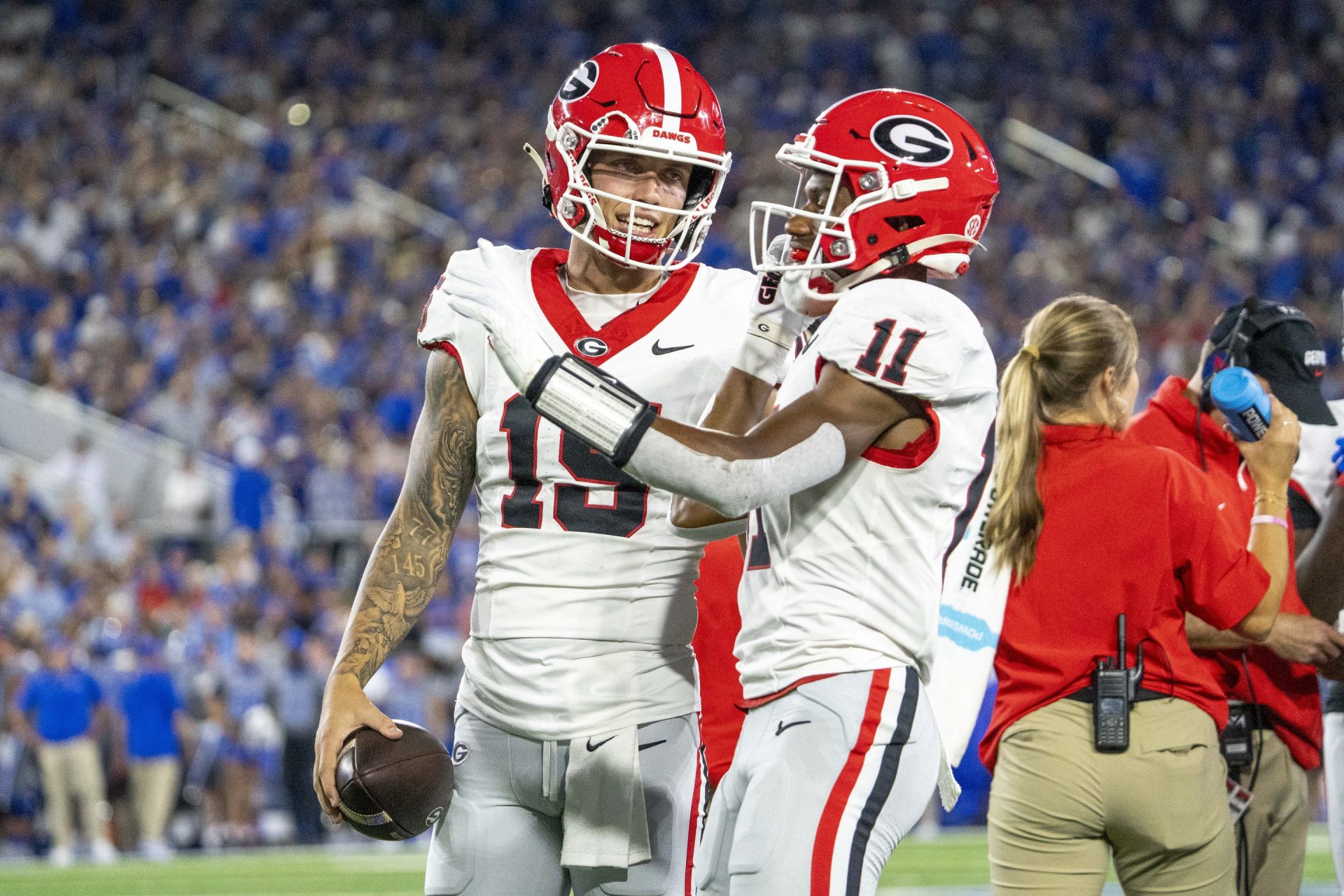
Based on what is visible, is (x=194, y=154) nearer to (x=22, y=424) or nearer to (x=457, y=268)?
(x=22, y=424)

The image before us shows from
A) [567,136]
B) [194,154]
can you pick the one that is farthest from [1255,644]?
[194,154]

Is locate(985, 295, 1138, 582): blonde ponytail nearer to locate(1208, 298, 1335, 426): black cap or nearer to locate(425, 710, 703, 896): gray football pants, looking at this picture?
locate(1208, 298, 1335, 426): black cap

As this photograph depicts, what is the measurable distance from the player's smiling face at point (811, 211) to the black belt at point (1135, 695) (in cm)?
117

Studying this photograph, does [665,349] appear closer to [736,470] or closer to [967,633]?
[736,470]

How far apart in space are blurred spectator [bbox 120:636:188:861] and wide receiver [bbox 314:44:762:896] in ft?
26.3

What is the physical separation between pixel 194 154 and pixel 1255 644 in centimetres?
1406

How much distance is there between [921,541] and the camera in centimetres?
265

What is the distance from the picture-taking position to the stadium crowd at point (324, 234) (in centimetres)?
1091

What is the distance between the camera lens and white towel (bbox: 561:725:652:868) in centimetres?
283

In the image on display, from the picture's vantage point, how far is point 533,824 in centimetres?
290

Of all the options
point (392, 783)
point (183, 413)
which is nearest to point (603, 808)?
point (392, 783)

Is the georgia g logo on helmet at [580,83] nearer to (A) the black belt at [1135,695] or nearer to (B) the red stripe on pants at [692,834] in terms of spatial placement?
(B) the red stripe on pants at [692,834]

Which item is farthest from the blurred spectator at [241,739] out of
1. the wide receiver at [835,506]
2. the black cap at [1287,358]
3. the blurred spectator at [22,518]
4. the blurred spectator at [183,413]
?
the wide receiver at [835,506]

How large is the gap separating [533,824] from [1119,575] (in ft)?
4.37
